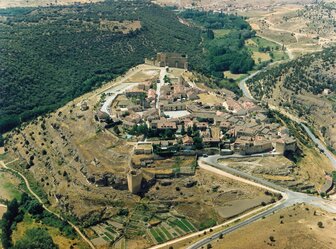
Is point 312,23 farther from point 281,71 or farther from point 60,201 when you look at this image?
point 60,201

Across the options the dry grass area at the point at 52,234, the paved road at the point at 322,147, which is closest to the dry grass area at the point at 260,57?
the paved road at the point at 322,147

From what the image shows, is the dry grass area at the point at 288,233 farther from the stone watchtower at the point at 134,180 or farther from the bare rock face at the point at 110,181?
the bare rock face at the point at 110,181

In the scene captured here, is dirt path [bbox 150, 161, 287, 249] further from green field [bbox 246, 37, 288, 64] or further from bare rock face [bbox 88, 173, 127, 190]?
green field [bbox 246, 37, 288, 64]

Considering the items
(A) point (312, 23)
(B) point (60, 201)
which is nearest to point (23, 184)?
(B) point (60, 201)

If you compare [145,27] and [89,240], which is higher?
[145,27]

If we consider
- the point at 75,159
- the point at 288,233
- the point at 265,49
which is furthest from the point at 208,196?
the point at 265,49

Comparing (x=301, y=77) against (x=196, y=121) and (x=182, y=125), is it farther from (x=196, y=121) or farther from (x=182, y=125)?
(x=182, y=125)

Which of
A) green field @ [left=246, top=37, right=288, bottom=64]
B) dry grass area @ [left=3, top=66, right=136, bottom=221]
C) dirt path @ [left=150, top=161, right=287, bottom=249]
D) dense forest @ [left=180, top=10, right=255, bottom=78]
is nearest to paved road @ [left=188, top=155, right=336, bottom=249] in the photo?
dirt path @ [left=150, top=161, right=287, bottom=249]
